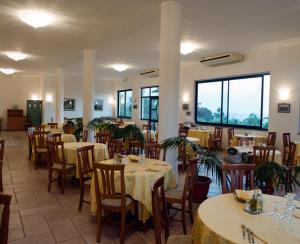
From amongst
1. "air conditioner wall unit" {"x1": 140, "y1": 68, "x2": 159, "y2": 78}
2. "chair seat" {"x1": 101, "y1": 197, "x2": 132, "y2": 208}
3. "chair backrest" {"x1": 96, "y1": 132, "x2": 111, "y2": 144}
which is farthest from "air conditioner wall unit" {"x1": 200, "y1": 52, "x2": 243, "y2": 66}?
"chair seat" {"x1": 101, "y1": 197, "x2": 132, "y2": 208}

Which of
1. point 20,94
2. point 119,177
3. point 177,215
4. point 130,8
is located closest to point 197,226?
point 119,177

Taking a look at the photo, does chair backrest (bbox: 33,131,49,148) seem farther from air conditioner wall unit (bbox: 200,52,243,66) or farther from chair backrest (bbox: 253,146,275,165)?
air conditioner wall unit (bbox: 200,52,243,66)

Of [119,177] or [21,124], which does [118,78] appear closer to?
[21,124]

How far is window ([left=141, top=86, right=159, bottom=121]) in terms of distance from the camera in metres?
12.9

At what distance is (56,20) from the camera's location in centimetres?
554

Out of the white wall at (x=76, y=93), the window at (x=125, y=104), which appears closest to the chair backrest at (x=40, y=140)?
the window at (x=125, y=104)

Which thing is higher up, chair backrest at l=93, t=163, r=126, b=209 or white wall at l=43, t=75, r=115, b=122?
white wall at l=43, t=75, r=115, b=122

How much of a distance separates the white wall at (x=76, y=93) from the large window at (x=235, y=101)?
24.0 feet

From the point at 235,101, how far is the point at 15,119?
39.7 feet

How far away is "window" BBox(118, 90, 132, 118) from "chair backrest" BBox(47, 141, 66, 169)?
34.2 ft

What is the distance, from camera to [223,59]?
851 centimetres

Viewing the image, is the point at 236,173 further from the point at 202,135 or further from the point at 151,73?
the point at 151,73

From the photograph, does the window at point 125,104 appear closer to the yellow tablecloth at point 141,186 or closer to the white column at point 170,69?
the white column at point 170,69

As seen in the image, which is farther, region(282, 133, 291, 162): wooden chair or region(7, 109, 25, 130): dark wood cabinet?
region(7, 109, 25, 130): dark wood cabinet
